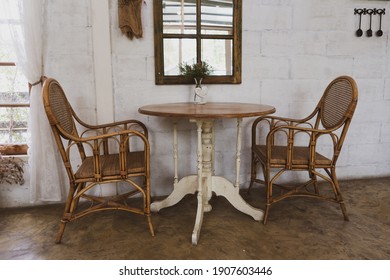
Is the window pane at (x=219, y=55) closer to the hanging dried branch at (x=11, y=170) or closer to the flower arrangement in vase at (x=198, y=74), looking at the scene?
the flower arrangement in vase at (x=198, y=74)

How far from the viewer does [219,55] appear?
2.81 meters

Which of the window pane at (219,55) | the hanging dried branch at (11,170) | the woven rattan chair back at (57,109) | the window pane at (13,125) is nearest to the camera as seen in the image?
the woven rattan chair back at (57,109)

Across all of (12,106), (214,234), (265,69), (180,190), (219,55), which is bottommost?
(214,234)

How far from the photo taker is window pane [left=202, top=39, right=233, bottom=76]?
9.15 ft

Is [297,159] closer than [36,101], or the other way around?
[297,159]

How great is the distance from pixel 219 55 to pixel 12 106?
5.63 feet

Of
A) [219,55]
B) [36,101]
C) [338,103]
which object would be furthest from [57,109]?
[338,103]

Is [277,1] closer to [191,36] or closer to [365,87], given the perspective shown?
[191,36]

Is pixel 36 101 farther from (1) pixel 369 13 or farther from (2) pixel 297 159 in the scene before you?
(1) pixel 369 13

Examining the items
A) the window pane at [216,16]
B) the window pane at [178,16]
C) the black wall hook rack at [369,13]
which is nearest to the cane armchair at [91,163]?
the window pane at [178,16]

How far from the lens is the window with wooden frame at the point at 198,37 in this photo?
8.80 feet

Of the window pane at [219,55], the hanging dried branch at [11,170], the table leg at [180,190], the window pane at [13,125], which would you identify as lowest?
the table leg at [180,190]

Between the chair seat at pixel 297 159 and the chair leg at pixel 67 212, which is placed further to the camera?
the chair seat at pixel 297 159
